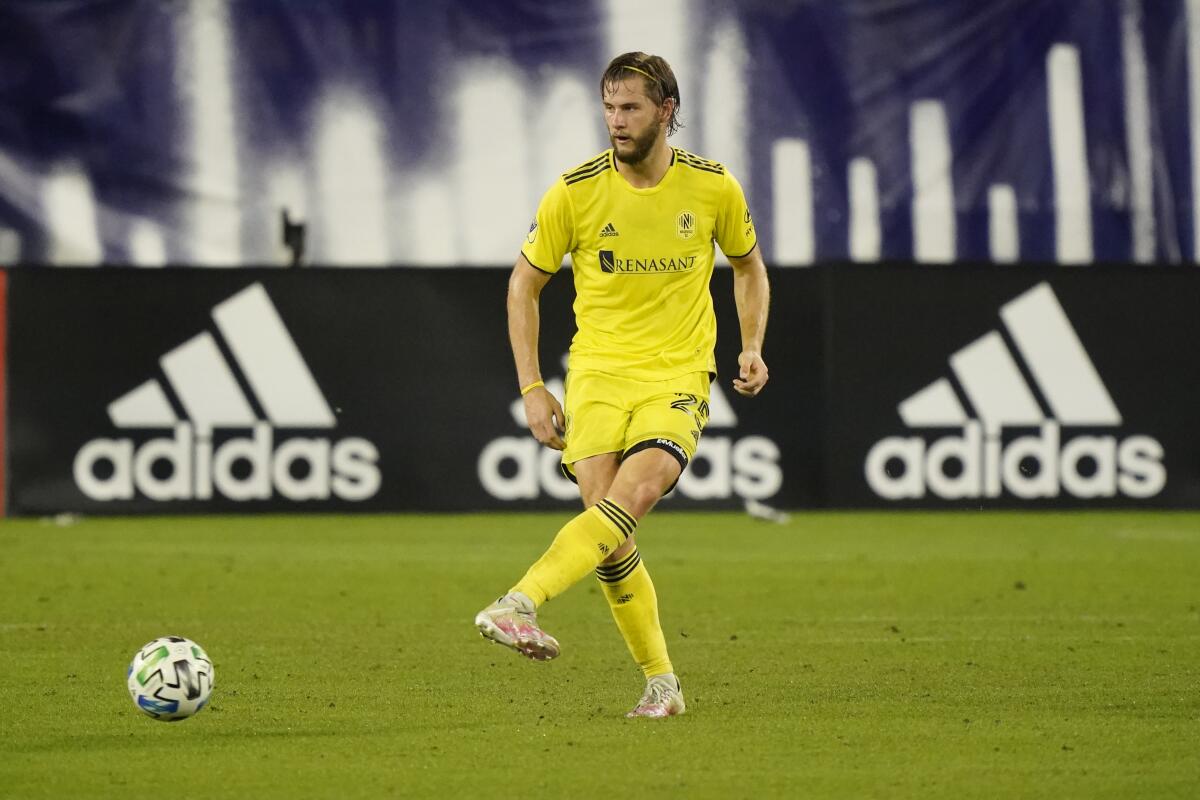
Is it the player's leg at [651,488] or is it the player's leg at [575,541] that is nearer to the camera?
the player's leg at [575,541]

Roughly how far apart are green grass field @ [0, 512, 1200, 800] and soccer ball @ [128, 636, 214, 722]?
10cm

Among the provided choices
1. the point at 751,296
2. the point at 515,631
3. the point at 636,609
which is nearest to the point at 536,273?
the point at 751,296

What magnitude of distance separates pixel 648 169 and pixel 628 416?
0.77 metres

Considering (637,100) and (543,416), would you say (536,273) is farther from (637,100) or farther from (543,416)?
(637,100)

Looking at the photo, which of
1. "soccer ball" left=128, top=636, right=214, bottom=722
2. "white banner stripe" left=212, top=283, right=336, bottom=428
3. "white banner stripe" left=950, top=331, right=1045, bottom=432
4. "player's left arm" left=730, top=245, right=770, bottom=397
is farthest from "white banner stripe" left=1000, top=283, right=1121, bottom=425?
"soccer ball" left=128, top=636, right=214, bottom=722

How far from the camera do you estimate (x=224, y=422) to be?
14.9 m

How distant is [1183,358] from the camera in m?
15.6

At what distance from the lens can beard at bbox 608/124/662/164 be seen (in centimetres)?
647

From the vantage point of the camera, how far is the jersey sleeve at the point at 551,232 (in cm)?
667

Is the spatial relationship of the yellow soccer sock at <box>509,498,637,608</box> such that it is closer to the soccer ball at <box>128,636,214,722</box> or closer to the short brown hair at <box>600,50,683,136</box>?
the soccer ball at <box>128,636,214,722</box>

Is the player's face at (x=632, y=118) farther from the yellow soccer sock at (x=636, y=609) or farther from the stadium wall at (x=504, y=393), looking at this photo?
the stadium wall at (x=504, y=393)

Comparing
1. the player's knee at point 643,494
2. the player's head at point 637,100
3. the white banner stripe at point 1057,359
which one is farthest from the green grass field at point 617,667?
the player's head at point 637,100

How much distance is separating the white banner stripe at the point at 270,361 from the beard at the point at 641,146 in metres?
8.67

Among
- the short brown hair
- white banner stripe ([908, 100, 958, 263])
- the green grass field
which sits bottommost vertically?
the green grass field
